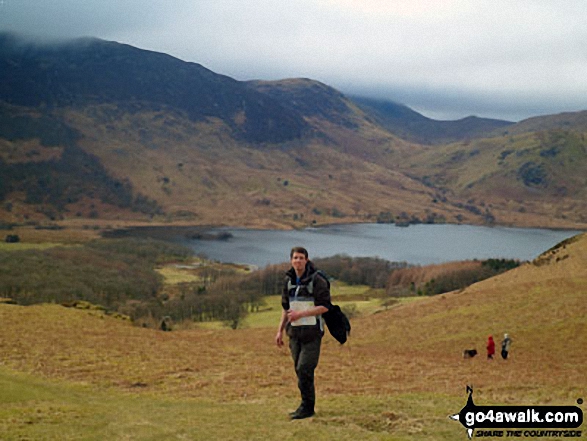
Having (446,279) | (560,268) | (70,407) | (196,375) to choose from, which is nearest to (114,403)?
(70,407)

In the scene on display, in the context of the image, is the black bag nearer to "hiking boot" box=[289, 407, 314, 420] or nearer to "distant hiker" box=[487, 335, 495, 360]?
"hiking boot" box=[289, 407, 314, 420]

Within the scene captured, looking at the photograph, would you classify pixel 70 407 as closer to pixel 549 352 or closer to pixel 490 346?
pixel 490 346

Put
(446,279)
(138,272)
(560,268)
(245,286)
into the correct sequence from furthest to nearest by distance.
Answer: (138,272)
(245,286)
(446,279)
(560,268)

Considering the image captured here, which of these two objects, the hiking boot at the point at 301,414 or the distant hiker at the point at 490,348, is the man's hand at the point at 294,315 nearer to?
the hiking boot at the point at 301,414

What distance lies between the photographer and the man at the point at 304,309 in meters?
11.8

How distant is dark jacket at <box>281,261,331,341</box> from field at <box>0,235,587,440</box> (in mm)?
1948

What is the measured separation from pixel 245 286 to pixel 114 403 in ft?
405

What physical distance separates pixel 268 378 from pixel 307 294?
1177 centimetres

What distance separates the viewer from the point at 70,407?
15.5 meters

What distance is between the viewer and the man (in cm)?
1178

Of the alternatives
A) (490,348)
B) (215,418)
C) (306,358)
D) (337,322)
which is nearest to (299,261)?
(337,322)

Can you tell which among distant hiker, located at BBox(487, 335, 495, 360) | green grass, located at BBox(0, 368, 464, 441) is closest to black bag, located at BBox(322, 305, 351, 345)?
green grass, located at BBox(0, 368, 464, 441)

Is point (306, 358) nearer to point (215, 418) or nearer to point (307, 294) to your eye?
point (307, 294)

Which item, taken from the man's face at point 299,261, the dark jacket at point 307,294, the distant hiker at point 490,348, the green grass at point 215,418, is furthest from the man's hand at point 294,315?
the distant hiker at point 490,348
